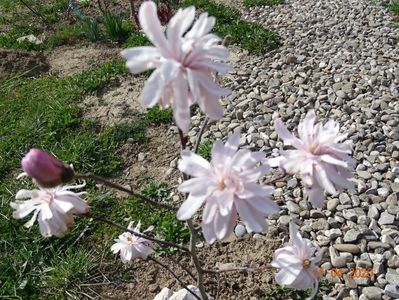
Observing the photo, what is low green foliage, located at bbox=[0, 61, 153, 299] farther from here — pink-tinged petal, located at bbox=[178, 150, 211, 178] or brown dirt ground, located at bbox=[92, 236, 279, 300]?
pink-tinged petal, located at bbox=[178, 150, 211, 178]

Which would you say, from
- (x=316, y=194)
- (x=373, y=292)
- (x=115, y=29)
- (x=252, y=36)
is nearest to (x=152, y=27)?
(x=316, y=194)

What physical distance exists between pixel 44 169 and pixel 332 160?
2.24ft

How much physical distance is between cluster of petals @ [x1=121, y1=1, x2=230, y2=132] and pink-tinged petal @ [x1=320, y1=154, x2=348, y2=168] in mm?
309

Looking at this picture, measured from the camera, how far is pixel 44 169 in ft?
3.62

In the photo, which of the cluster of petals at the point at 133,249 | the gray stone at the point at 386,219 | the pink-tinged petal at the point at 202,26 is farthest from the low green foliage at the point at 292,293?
the pink-tinged petal at the point at 202,26

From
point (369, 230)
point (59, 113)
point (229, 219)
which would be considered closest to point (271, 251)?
point (369, 230)

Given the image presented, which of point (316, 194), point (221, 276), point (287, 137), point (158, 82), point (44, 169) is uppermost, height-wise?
point (158, 82)

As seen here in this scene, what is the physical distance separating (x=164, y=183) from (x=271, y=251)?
34.9 inches

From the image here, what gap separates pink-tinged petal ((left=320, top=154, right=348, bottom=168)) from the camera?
1144 millimetres

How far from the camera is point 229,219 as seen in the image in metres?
1.09

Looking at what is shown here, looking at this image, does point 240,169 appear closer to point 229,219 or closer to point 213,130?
point 229,219

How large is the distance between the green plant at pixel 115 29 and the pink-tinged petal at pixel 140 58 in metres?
4.11

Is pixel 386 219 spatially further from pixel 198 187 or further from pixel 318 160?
pixel 198 187

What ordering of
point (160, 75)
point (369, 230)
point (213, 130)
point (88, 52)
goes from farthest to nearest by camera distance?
point (88, 52), point (213, 130), point (369, 230), point (160, 75)
